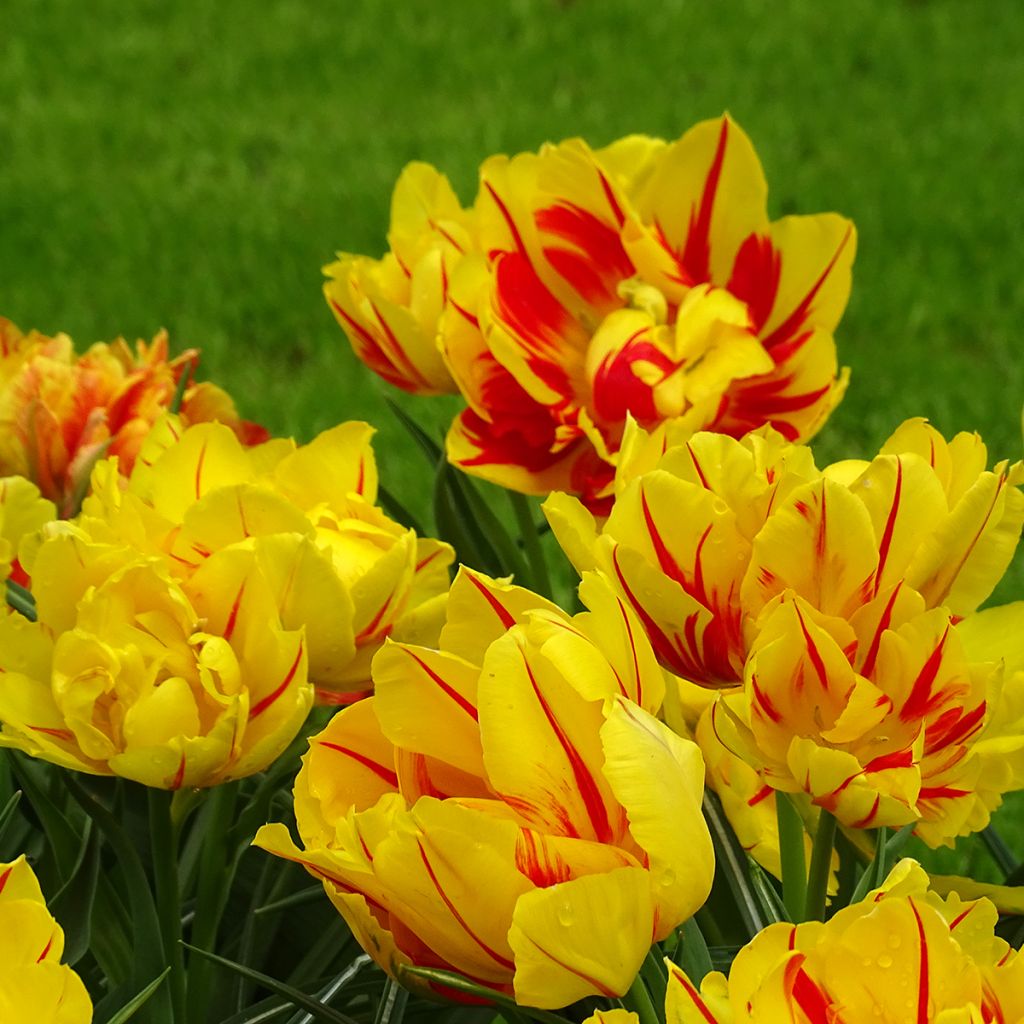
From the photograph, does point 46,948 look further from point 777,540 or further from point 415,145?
point 415,145

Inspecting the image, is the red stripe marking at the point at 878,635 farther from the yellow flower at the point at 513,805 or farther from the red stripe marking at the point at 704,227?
the red stripe marking at the point at 704,227

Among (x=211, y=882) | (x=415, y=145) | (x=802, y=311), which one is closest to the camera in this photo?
(x=211, y=882)

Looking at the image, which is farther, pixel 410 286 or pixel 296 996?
pixel 410 286

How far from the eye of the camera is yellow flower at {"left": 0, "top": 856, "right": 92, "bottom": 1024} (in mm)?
488

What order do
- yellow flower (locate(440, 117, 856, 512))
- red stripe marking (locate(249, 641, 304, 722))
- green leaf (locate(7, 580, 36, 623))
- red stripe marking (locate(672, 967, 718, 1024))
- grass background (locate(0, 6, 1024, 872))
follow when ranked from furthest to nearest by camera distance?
1. grass background (locate(0, 6, 1024, 872))
2. yellow flower (locate(440, 117, 856, 512))
3. green leaf (locate(7, 580, 36, 623))
4. red stripe marking (locate(249, 641, 304, 722))
5. red stripe marking (locate(672, 967, 718, 1024))

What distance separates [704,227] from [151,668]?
0.45m

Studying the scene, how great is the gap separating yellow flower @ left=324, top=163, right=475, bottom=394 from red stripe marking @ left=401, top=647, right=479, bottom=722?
45 cm

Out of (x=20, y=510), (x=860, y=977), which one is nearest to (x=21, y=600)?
(x=20, y=510)

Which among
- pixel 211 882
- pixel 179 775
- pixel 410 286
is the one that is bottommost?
pixel 211 882

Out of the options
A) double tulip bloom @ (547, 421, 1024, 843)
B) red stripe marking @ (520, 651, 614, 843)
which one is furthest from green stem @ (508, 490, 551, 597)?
red stripe marking @ (520, 651, 614, 843)

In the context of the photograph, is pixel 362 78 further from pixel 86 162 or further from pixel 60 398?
pixel 60 398

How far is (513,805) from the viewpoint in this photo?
1.74 feet

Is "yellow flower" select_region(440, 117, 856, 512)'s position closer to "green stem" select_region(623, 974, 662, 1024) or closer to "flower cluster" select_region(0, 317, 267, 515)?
"flower cluster" select_region(0, 317, 267, 515)

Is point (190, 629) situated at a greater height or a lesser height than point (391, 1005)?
greater
